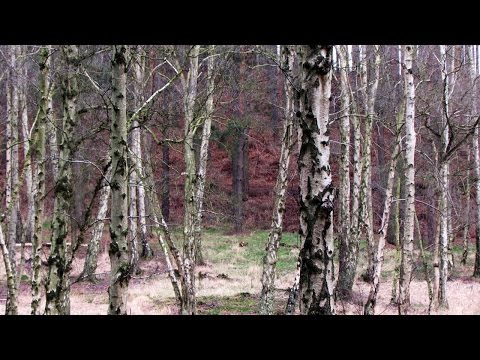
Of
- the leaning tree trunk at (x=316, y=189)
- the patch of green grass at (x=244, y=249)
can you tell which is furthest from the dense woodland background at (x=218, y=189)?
the patch of green grass at (x=244, y=249)

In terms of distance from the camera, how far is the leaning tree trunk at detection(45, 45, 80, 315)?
20.6ft

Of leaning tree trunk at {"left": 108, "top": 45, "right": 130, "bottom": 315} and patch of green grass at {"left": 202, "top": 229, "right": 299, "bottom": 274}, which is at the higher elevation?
leaning tree trunk at {"left": 108, "top": 45, "right": 130, "bottom": 315}

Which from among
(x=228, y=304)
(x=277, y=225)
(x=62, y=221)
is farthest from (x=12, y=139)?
(x=228, y=304)

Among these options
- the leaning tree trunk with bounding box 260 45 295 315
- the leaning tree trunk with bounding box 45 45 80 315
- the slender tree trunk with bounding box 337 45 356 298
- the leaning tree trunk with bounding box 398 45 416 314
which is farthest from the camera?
the slender tree trunk with bounding box 337 45 356 298

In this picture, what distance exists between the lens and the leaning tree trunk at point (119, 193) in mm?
5070

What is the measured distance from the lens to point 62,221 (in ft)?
21.0

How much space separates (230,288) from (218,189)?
13.4 meters

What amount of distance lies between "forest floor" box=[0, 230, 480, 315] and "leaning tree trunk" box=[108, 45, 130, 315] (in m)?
3.09

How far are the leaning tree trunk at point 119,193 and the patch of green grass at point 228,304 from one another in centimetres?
545

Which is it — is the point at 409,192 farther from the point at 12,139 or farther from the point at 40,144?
the point at 12,139

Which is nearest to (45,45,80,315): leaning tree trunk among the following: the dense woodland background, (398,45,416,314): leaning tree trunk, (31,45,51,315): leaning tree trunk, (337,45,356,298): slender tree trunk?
the dense woodland background

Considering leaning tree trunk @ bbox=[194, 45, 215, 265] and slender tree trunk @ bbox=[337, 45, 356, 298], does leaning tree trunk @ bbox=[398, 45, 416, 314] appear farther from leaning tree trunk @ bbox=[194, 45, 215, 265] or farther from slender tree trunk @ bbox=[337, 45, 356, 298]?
leaning tree trunk @ bbox=[194, 45, 215, 265]

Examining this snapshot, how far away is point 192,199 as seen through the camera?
8523mm
